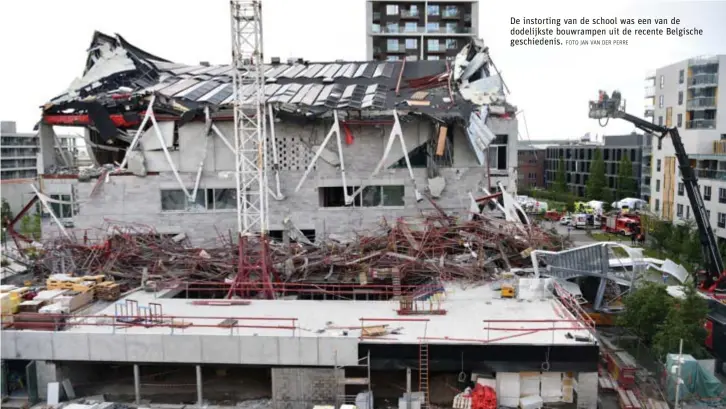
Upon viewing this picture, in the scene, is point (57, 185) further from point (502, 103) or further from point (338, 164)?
point (502, 103)

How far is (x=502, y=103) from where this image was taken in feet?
107

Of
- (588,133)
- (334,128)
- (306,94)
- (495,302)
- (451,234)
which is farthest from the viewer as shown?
(588,133)

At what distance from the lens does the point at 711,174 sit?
46125mm

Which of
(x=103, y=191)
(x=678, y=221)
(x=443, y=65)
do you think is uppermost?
(x=443, y=65)

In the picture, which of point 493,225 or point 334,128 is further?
point 334,128

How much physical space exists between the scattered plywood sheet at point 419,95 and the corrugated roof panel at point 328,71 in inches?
252

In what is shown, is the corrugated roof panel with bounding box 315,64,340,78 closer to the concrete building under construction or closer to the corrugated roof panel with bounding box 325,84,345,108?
the concrete building under construction

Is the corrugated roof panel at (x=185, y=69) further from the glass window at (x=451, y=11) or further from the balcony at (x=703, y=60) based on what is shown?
the balcony at (x=703, y=60)

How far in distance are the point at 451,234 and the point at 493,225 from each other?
241 cm

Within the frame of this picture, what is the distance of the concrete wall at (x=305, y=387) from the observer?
664 inches

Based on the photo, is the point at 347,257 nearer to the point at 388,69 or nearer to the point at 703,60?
the point at 388,69

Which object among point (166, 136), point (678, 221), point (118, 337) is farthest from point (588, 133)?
point (118, 337)

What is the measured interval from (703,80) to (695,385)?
44.0 meters

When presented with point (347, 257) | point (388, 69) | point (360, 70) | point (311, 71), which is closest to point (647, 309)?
point (347, 257)
